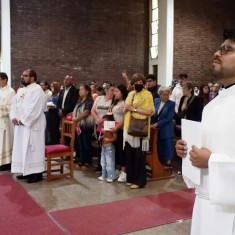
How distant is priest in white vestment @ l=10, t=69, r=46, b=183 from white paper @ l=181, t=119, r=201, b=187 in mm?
3491

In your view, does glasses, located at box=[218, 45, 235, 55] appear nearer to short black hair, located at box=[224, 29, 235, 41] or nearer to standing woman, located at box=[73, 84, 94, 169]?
short black hair, located at box=[224, 29, 235, 41]

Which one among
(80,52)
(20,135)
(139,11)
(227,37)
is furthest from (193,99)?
(139,11)

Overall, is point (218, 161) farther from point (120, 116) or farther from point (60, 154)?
point (60, 154)

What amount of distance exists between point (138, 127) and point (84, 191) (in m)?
1.08

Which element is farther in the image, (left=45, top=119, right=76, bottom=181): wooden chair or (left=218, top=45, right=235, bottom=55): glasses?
(left=45, top=119, right=76, bottom=181): wooden chair

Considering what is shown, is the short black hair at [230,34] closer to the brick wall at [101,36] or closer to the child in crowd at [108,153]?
the child in crowd at [108,153]

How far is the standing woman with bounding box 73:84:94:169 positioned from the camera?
5.77 meters

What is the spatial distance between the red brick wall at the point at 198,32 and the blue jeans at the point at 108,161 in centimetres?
739

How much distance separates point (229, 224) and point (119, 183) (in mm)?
3370

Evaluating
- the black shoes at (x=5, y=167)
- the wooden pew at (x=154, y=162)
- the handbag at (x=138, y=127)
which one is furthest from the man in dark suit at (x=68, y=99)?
the handbag at (x=138, y=127)

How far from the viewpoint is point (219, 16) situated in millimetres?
12883

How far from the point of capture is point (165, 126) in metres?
5.18

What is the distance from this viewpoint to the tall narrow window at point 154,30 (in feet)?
39.7

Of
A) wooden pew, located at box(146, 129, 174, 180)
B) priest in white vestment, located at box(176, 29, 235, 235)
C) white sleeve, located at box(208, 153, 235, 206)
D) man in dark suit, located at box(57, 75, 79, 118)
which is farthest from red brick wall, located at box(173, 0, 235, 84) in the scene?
white sleeve, located at box(208, 153, 235, 206)
